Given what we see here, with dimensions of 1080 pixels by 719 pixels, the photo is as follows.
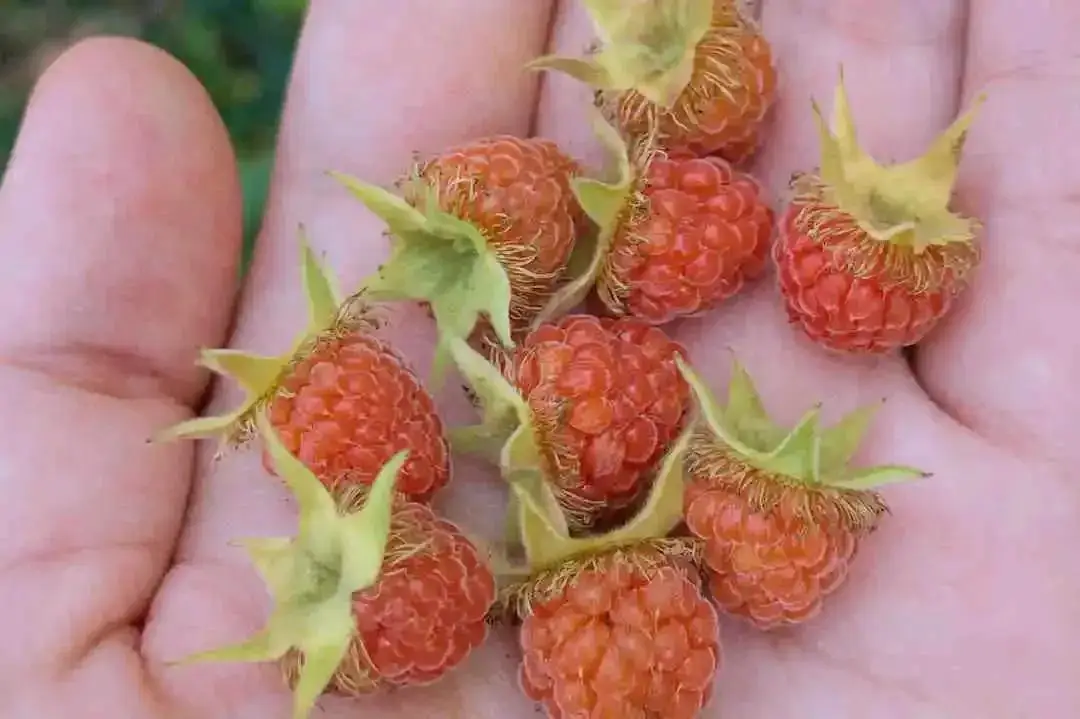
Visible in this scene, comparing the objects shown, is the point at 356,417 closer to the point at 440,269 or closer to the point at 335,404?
the point at 335,404

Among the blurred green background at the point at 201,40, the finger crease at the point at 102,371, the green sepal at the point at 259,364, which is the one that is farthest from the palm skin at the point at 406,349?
the blurred green background at the point at 201,40

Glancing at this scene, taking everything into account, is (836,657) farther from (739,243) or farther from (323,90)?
(323,90)

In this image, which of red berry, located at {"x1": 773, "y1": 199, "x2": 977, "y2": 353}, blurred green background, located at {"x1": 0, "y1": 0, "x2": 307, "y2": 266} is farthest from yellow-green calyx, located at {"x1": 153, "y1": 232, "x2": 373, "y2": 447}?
blurred green background, located at {"x1": 0, "y1": 0, "x2": 307, "y2": 266}

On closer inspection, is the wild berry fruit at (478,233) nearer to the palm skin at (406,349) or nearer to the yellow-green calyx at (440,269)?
the yellow-green calyx at (440,269)

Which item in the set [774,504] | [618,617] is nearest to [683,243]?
[774,504]

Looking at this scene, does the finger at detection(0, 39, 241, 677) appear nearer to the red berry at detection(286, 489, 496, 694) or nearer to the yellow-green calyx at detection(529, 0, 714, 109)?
the red berry at detection(286, 489, 496, 694)
